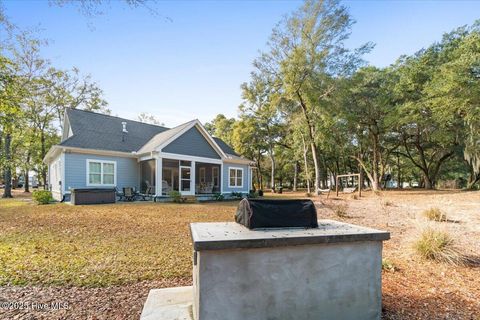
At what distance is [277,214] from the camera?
107 inches

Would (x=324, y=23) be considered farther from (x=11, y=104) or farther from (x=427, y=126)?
(x=11, y=104)

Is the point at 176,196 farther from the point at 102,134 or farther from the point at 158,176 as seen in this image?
the point at 102,134

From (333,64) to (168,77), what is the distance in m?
Answer: 12.9

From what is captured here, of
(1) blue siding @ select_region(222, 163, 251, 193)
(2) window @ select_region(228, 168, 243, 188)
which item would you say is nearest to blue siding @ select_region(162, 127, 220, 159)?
(1) blue siding @ select_region(222, 163, 251, 193)

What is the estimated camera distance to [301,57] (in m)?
18.0

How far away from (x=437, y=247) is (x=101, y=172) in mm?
14573

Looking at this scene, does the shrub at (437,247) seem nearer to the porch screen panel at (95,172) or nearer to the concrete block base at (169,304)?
the concrete block base at (169,304)

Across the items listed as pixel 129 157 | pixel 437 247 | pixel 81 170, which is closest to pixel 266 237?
pixel 437 247

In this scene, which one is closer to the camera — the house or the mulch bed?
the mulch bed

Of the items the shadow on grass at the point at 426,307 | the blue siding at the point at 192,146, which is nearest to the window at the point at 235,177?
the blue siding at the point at 192,146

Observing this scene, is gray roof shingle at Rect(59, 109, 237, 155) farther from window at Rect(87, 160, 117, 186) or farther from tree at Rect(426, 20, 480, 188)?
tree at Rect(426, 20, 480, 188)

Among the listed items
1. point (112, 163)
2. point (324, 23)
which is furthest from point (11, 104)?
point (324, 23)

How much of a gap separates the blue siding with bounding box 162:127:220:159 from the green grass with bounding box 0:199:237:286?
279 inches

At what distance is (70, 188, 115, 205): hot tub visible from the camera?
12.0 m
